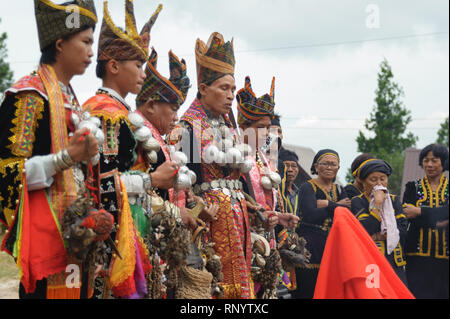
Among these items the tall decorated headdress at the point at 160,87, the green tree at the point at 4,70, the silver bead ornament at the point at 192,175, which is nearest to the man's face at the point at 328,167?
the silver bead ornament at the point at 192,175

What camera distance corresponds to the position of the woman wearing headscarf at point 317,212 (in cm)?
611

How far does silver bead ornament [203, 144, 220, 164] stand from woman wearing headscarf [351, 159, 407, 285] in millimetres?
2067

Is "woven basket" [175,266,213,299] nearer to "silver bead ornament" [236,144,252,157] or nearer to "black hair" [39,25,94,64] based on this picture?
"silver bead ornament" [236,144,252,157]

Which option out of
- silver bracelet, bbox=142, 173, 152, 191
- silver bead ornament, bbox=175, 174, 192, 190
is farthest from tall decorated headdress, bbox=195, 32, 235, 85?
silver bracelet, bbox=142, 173, 152, 191

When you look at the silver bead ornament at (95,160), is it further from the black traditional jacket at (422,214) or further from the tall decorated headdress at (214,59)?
the black traditional jacket at (422,214)

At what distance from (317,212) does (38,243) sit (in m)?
3.87

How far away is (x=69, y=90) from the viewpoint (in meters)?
3.21

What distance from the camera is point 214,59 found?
4898mm

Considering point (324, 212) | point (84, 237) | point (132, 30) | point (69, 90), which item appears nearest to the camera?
point (84, 237)

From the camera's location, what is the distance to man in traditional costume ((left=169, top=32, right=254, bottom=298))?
4527mm
